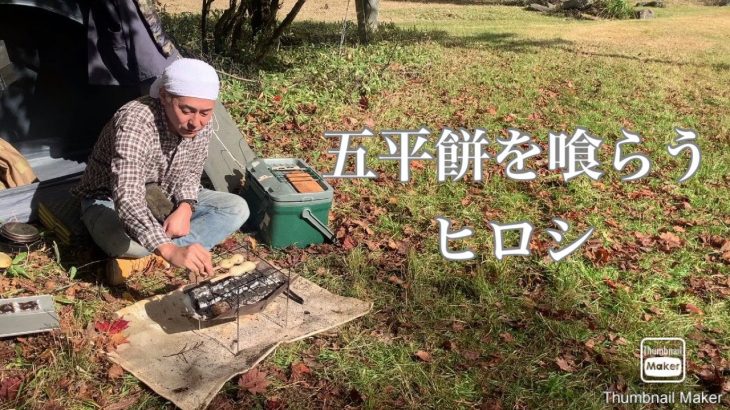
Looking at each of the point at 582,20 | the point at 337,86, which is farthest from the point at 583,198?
the point at 582,20

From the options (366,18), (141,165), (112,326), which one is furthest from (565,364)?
(366,18)

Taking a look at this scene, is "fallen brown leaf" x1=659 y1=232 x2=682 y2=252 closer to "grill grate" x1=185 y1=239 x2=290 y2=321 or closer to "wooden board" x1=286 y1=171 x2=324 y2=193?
"wooden board" x1=286 y1=171 x2=324 y2=193

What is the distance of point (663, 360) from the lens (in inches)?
138

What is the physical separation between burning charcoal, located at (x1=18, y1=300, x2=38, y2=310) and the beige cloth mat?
0.44 meters

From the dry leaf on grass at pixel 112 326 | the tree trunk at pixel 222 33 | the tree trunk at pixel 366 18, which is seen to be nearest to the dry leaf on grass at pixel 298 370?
the dry leaf on grass at pixel 112 326

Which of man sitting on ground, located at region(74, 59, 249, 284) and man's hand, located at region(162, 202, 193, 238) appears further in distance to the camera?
man's hand, located at region(162, 202, 193, 238)

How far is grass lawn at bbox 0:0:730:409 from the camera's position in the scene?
319 cm

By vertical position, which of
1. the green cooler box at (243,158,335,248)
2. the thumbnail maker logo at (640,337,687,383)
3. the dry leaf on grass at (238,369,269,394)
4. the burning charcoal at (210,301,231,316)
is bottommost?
the thumbnail maker logo at (640,337,687,383)

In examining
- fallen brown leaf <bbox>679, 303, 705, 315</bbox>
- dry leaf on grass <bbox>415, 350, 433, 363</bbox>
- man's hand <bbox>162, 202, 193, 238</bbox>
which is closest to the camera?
dry leaf on grass <bbox>415, 350, 433, 363</bbox>

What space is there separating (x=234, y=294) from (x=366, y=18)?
7.81 metres

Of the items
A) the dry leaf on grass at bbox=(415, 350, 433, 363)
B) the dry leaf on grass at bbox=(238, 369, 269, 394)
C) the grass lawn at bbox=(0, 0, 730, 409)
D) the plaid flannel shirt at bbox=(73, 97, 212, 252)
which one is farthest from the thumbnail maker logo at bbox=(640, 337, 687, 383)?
the plaid flannel shirt at bbox=(73, 97, 212, 252)

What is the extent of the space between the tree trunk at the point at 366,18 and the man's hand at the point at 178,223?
700 cm

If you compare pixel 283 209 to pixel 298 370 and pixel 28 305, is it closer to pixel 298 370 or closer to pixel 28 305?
pixel 298 370

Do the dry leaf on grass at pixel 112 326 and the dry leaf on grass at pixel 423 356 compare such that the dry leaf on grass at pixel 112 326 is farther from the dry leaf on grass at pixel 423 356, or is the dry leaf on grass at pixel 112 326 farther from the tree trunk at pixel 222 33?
the tree trunk at pixel 222 33
